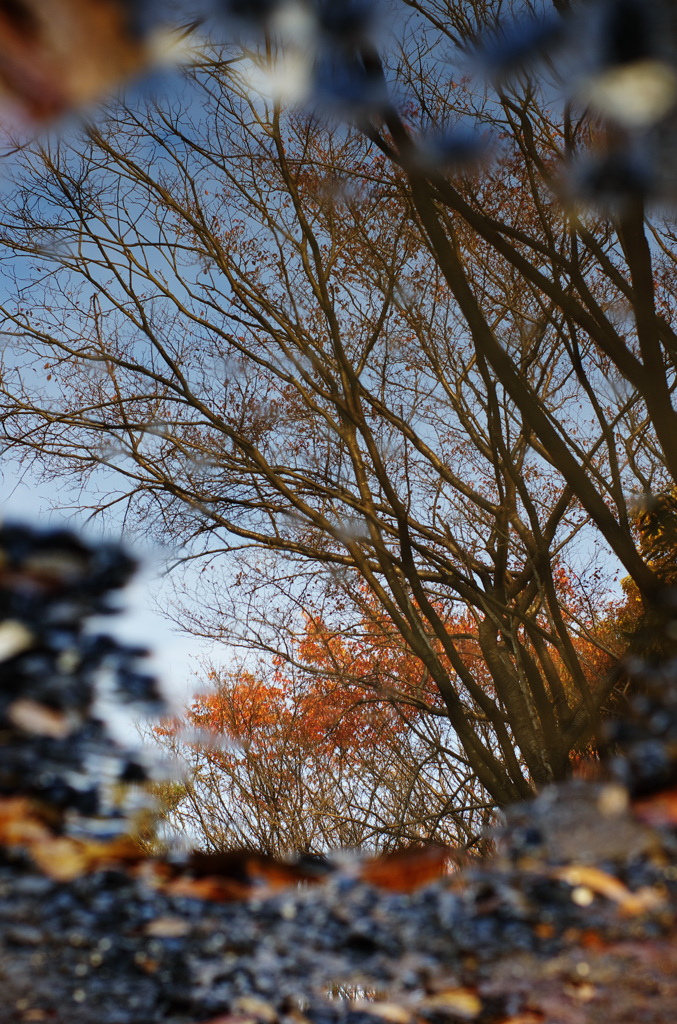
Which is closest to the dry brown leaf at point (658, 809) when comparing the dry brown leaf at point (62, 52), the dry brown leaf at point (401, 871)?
the dry brown leaf at point (401, 871)

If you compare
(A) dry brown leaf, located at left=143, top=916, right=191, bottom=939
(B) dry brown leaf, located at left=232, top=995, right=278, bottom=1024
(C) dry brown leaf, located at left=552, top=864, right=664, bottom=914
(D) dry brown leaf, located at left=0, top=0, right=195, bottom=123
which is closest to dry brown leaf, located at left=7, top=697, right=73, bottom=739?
(A) dry brown leaf, located at left=143, top=916, right=191, bottom=939

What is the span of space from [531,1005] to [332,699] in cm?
357

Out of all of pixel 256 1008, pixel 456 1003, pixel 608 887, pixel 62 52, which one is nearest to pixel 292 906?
pixel 256 1008

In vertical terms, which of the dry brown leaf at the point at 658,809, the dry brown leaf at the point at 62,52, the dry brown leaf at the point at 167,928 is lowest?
the dry brown leaf at the point at 658,809

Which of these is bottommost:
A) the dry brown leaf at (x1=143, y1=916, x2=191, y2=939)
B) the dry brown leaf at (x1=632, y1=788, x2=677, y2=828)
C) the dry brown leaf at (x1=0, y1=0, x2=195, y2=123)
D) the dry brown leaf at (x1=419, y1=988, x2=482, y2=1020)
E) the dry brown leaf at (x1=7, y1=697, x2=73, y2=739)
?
the dry brown leaf at (x1=419, y1=988, x2=482, y2=1020)

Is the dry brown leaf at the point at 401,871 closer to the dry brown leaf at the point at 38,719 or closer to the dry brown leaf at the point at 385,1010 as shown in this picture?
the dry brown leaf at the point at 385,1010

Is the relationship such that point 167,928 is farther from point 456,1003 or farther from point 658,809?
point 658,809

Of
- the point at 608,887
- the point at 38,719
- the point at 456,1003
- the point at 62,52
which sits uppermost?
the point at 62,52

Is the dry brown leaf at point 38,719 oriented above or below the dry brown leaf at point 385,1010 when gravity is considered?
above

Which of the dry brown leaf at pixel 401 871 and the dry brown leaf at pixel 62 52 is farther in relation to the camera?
the dry brown leaf at pixel 401 871

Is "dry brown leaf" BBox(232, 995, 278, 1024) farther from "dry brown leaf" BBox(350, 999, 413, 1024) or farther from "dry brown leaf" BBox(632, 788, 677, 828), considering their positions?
"dry brown leaf" BBox(632, 788, 677, 828)

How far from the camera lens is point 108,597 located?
119 centimetres

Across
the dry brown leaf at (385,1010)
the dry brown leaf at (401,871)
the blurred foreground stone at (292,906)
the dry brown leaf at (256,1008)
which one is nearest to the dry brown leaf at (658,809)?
the blurred foreground stone at (292,906)

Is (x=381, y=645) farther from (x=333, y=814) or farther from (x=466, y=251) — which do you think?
(x=466, y=251)
